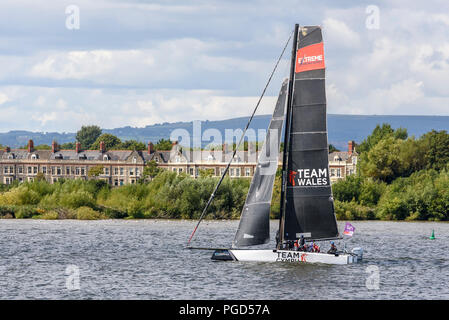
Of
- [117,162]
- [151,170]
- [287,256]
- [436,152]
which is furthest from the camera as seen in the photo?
[117,162]

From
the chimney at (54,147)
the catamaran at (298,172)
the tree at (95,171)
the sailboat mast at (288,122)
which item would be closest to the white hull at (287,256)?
the catamaran at (298,172)

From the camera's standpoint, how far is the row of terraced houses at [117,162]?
166750mm

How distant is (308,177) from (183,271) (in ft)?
28.9

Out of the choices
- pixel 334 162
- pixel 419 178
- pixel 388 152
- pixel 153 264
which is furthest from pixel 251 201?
pixel 334 162

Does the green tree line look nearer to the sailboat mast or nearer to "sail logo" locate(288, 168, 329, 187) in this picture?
the sailboat mast

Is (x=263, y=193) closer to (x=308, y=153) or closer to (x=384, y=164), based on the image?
(x=308, y=153)

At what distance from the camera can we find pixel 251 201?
45844 mm

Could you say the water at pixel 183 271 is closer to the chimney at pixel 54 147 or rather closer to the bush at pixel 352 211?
the bush at pixel 352 211

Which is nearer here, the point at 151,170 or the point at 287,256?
the point at 287,256

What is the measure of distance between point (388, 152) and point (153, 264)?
81221 mm

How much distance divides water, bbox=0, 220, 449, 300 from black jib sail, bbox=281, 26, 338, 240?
2.53 meters

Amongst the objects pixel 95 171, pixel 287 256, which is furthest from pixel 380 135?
pixel 287 256

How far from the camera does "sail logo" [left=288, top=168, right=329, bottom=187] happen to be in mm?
45406

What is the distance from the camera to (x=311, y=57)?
4444cm
